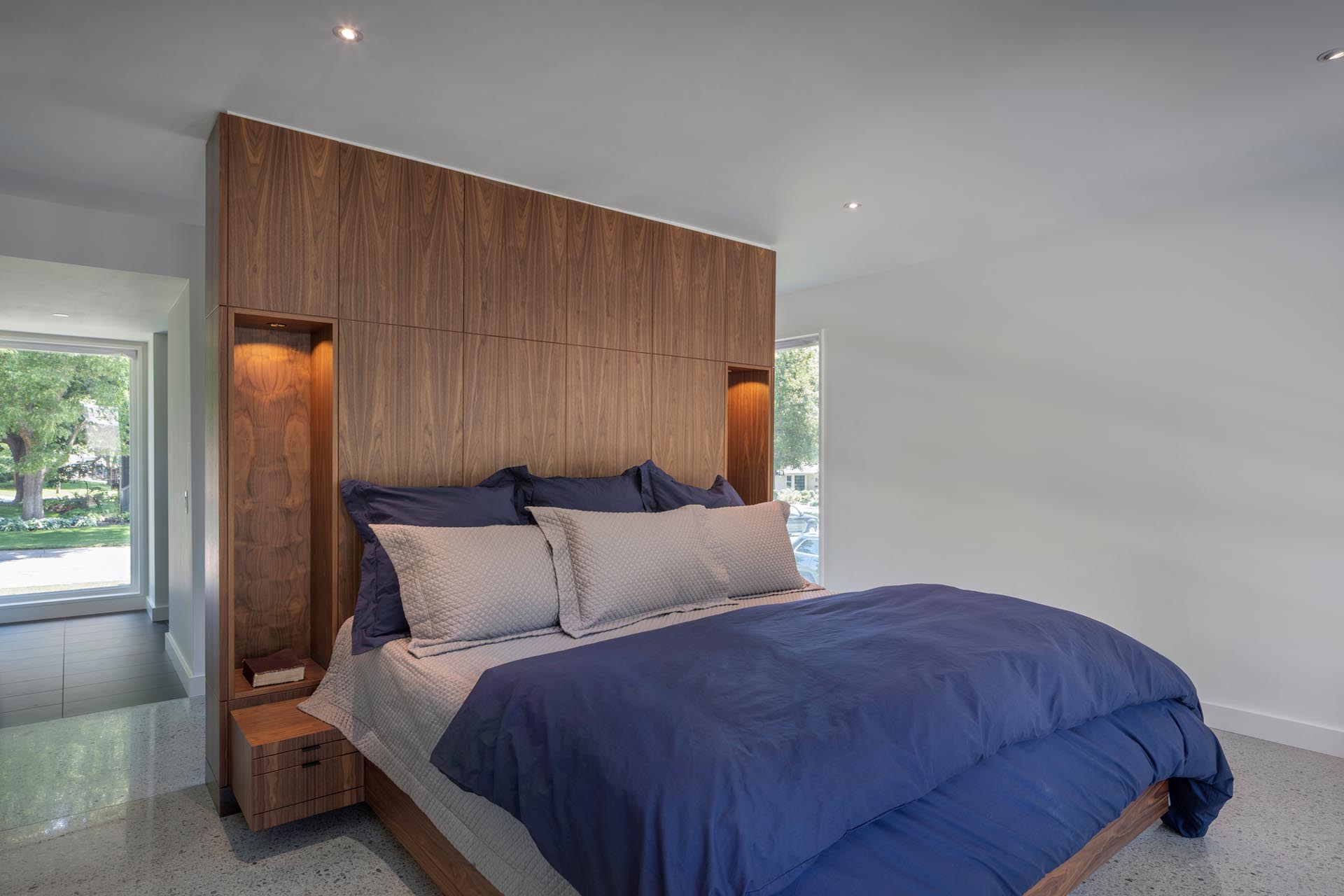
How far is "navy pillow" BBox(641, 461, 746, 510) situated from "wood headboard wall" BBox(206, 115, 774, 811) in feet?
0.84

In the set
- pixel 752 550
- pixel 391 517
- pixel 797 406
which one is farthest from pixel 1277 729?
pixel 391 517

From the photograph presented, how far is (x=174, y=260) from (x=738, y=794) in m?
4.00

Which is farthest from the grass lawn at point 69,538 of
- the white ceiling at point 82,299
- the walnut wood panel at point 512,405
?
the walnut wood panel at point 512,405

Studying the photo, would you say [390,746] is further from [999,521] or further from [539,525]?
[999,521]

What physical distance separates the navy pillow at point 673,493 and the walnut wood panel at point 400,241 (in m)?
1.12

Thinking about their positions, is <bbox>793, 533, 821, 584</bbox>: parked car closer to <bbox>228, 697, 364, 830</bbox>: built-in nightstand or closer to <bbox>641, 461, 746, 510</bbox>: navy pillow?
<bbox>641, 461, 746, 510</bbox>: navy pillow

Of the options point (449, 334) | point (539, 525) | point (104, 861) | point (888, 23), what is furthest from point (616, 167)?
point (104, 861)

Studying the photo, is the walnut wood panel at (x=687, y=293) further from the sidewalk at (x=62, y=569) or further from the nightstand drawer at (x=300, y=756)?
the sidewalk at (x=62, y=569)

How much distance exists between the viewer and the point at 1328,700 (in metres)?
3.28

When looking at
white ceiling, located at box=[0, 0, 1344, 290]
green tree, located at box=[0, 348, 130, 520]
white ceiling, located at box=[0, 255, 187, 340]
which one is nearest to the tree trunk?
green tree, located at box=[0, 348, 130, 520]

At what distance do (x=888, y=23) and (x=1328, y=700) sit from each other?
11.3 feet

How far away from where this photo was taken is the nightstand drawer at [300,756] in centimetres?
241

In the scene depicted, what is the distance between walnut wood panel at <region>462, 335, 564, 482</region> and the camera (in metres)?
3.23

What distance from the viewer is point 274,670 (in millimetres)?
2768
